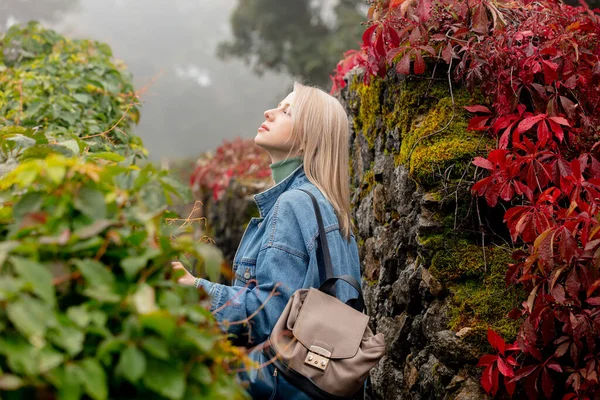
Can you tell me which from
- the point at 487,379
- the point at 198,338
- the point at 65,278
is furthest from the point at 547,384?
the point at 65,278

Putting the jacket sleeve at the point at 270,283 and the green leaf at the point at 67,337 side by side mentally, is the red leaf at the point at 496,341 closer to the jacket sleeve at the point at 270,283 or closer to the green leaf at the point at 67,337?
the jacket sleeve at the point at 270,283

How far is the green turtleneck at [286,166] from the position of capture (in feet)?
8.07

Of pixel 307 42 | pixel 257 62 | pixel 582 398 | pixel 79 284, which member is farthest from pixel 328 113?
pixel 257 62

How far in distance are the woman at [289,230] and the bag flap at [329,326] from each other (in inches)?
5.0

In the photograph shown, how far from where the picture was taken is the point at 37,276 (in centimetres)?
106

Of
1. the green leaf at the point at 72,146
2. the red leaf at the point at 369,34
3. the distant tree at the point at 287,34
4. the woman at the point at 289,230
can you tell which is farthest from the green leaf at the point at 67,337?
the distant tree at the point at 287,34

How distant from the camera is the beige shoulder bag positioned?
1912mm

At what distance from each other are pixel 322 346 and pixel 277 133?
901mm

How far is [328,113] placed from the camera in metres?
2.51

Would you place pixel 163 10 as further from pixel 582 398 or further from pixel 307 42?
pixel 582 398

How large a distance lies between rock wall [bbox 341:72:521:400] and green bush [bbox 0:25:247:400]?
4.16 ft

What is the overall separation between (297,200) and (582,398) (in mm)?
1174

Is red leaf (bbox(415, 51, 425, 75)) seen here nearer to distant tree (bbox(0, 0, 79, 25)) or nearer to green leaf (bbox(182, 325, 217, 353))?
green leaf (bbox(182, 325, 217, 353))

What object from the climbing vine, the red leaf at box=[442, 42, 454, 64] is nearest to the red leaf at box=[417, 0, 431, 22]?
the climbing vine
